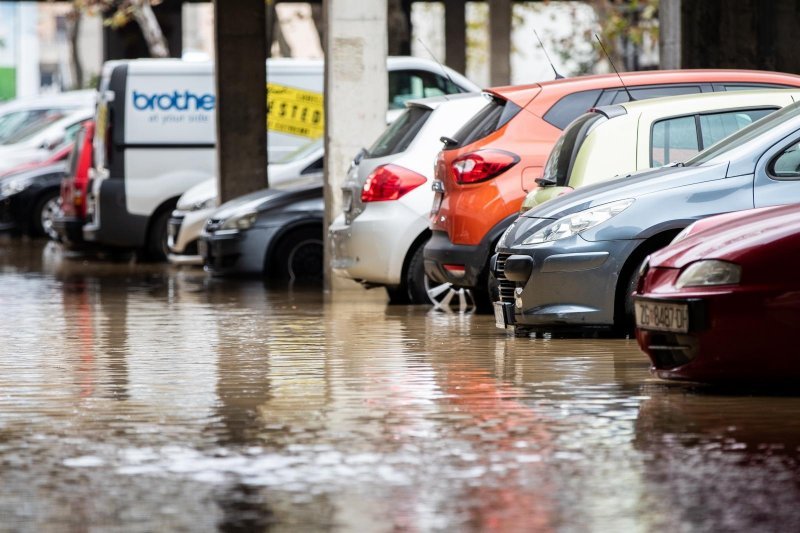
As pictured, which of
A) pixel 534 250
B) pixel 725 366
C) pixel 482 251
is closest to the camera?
pixel 725 366

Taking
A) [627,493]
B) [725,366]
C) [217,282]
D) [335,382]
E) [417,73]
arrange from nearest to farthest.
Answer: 1. [627,493]
2. [725,366]
3. [335,382]
4. [217,282]
5. [417,73]

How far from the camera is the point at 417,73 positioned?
891 inches

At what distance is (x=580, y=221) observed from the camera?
11375 mm

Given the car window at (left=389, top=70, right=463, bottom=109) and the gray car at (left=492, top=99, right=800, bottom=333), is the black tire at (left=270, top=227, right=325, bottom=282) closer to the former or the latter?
the car window at (left=389, top=70, right=463, bottom=109)

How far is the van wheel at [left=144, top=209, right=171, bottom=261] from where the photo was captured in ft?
77.4

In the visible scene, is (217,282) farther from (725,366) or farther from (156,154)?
(725,366)

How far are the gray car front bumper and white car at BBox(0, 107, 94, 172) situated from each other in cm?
1935

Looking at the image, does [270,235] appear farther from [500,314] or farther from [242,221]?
[500,314]

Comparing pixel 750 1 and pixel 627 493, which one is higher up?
pixel 750 1

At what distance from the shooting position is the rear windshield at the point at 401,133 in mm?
14938

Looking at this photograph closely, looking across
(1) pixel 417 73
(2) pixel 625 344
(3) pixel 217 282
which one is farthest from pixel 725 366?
(1) pixel 417 73

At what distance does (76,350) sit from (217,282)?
7728 mm

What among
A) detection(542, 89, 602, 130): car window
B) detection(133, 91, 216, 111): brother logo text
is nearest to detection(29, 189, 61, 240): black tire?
detection(133, 91, 216, 111): brother logo text

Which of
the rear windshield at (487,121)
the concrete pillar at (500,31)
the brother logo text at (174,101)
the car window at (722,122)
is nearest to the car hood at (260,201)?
the brother logo text at (174,101)
